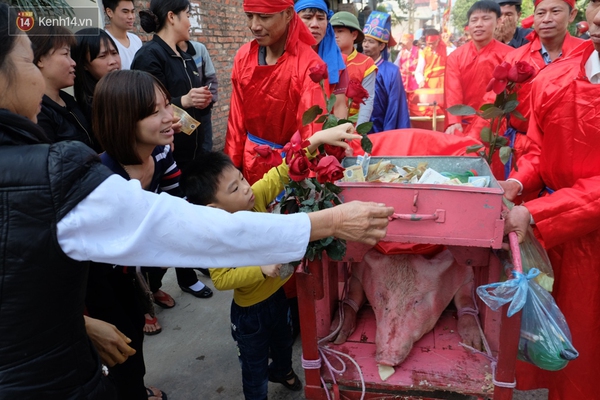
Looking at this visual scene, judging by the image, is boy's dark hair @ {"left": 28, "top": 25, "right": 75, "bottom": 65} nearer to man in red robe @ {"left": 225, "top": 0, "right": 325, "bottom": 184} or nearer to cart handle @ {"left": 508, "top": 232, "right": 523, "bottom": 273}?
man in red robe @ {"left": 225, "top": 0, "right": 325, "bottom": 184}

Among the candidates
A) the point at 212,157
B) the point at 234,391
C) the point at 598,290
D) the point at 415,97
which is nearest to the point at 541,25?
the point at 598,290

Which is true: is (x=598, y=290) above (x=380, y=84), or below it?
below

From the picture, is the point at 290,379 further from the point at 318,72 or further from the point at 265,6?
the point at 265,6

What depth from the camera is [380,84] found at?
4047 mm

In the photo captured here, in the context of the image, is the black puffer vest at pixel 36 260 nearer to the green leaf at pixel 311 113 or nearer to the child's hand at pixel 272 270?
the child's hand at pixel 272 270

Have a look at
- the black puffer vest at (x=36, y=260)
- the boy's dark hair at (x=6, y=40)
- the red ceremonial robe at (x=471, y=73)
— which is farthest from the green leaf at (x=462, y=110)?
the red ceremonial robe at (x=471, y=73)

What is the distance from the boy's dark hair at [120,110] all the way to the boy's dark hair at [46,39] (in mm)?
652

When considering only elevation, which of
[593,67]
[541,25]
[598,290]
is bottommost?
[598,290]

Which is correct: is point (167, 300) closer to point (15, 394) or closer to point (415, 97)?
point (15, 394)

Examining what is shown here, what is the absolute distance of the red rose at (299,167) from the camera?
1.42m

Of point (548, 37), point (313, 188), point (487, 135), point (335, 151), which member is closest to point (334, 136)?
point (335, 151)

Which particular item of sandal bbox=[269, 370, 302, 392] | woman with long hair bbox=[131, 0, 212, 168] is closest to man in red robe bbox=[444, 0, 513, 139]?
Answer: woman with long hair bbox=[131, 0, 212, 168]

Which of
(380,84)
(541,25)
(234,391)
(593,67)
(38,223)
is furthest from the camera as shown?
(380,84)

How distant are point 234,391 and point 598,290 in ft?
5.93
